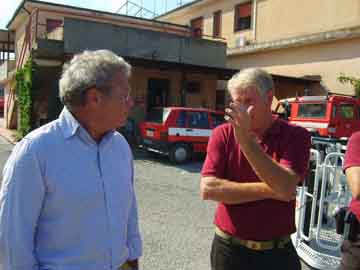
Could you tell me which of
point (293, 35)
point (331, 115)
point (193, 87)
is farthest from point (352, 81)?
point (193, 87)

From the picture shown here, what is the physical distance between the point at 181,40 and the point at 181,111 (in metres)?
8.19

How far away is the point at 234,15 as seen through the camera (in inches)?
1014

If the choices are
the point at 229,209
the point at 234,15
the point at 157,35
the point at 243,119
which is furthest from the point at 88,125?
the point at 234,15

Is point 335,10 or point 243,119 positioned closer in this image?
point 243,119

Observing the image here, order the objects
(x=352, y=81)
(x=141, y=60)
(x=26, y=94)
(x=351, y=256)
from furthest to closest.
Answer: (x=352, y=81) → (x=26, y=94) → (x=141, y=60) → (x=351, y=256)

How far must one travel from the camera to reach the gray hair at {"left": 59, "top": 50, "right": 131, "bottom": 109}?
1.89 meters

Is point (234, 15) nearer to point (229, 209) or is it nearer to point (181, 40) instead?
point (181, 40)

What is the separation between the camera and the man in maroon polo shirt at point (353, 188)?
235cm

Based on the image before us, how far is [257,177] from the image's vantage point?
7.83ft

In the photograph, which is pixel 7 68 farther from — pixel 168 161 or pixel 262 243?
pixel 262 243

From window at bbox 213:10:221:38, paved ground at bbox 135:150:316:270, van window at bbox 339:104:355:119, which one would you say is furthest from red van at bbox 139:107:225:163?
window at bbox 213:10:221:38

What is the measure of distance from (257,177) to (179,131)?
10114 millimetres

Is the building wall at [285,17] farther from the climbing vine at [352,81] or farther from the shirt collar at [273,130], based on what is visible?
the shirt collar at [273,130]

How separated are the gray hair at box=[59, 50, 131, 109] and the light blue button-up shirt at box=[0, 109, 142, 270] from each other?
0.10 metres
